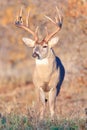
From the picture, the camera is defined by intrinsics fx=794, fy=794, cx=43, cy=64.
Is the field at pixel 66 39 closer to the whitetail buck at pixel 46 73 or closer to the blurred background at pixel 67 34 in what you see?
the blurred background at pixel 67 34

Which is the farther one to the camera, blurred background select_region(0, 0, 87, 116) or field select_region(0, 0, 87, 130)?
blurred background select_region(0, 0, 87, 116)

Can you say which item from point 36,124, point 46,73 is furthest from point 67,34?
point 36,124

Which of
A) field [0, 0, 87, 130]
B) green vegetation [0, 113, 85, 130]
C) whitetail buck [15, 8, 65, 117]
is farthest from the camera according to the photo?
field [0, 0, 87, 130]

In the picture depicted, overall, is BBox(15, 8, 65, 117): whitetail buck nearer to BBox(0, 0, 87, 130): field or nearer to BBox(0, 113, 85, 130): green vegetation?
BBox(0, 0, 87, 130): field

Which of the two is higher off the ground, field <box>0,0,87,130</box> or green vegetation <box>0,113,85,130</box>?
green vegetation <box>0,113,85,130</box>

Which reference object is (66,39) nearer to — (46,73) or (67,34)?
(67,34)

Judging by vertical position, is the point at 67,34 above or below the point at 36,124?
below

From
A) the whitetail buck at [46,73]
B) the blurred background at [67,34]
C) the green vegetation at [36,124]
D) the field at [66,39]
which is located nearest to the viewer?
the green vegetation at [36,124]

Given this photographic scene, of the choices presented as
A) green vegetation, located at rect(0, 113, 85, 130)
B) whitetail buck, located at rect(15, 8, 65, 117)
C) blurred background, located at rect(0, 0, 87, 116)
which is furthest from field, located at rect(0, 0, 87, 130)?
green vegetation, located at rect(0, 113, 85, 130)

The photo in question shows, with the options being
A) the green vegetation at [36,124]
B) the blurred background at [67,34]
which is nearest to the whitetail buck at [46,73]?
the blurred background at [67,34]

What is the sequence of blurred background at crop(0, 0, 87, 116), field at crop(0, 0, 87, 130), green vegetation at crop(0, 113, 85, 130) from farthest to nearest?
blurred background at crop(0, 0, 87, 116) → field at crop(0, 0, 87, 130) → green vegetation at crop(0, 113, 85, 130)

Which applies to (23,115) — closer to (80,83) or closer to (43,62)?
(43,62)

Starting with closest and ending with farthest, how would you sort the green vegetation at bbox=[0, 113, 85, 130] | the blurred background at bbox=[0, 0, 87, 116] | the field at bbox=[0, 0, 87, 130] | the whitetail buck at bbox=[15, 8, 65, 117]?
the green vegetation at bbox=[0, 113, 85, 130], the whitetail buck at bbox=[15, 8, 65, 117], the field at bbox=[0, 0, 87, 130], the blurred background at bbox=[0, 0, 87, 116]

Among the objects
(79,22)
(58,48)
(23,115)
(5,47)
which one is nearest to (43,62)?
(23,115)
